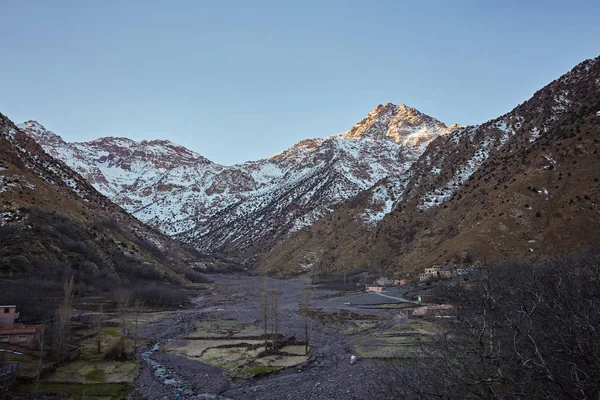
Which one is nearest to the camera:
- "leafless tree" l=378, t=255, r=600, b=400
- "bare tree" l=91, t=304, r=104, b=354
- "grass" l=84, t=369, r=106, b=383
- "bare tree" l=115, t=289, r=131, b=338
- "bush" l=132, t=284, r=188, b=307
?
"leafless tree" l=378, t=255, r=600, b=400

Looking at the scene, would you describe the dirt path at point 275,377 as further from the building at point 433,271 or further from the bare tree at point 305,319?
the building at point 433,271

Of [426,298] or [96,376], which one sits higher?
[426,298]

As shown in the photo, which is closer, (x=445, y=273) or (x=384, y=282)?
(x=445, y=273)

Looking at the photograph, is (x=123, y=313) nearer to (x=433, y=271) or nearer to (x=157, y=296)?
(x=157, y=296)

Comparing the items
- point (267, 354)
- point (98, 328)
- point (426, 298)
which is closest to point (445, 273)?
point (426, 298)

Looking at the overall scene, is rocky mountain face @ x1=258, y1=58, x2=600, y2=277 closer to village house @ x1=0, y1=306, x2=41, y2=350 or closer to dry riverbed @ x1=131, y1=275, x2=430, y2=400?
dry riverbed @ x1=131, y1=275, x2=430, y2=400

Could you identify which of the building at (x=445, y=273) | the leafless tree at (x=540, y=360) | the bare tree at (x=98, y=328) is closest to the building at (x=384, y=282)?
the building at (x=445, y=273)

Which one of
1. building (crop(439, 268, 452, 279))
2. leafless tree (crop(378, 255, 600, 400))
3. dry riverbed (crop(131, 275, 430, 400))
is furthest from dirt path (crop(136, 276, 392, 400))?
building (crop(439, 268, 452, 279))
